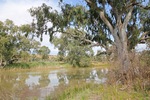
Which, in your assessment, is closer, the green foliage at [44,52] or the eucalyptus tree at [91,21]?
the eucalyptus tree at [91,21]

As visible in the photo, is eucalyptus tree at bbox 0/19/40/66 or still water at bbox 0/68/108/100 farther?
eucalyptus tree at bbox 0/19/40/66

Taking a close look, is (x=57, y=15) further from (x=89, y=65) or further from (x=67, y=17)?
(x=89, y=65)

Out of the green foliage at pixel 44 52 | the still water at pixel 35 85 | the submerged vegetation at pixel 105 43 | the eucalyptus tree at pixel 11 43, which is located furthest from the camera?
the green foliage at pixel 44 52

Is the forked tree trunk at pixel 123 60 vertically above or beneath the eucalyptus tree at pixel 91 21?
beneath

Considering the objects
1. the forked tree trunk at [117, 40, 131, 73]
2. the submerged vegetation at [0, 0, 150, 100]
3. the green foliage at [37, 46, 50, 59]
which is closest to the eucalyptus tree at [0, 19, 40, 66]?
the green foliage at [37, 46, 50, 59]

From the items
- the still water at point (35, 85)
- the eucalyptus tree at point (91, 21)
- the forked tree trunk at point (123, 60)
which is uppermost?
the eucalyptus tree at point (91, 21)

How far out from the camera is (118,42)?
41.7ft

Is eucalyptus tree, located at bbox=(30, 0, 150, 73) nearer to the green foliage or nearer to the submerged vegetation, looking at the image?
the submerged vegetation

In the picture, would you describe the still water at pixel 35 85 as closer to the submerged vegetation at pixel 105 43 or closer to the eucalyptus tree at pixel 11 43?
the submerged vegetation at pixel 105 43

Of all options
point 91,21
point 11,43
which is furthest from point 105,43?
point 11,43

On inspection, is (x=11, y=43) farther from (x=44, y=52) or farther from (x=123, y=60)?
(x=123, y=60)

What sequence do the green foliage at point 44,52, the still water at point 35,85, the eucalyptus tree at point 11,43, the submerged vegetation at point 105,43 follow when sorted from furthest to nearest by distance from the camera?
the green foliage at point 44,52 → the eucalyptus tree at point 11,43 → the still water at point 35,85 → the submerged vegetation at point 105,43

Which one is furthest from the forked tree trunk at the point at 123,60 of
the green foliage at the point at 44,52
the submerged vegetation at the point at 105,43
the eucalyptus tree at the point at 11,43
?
the green foliage at the point at 44,52

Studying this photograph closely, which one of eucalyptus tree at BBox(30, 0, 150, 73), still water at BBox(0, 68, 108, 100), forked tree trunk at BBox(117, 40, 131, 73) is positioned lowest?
still water at BBox(0, 68, 108, 100)
